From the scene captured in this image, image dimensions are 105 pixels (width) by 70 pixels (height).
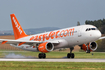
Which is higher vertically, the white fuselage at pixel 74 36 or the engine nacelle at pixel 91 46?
the white fuselage at pixel 74 36

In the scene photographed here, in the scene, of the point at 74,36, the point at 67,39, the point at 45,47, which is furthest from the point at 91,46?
the point at 45,47

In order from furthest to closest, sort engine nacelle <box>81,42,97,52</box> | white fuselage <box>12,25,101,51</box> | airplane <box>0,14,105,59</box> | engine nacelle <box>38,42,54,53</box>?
engine nacelle <box>81,42,97,52</box> < engine nacelle <box>38,42,54,53</box> < airplane <box>0,14,105,59</box> < white fuselage <box>12,25,101,51</box>

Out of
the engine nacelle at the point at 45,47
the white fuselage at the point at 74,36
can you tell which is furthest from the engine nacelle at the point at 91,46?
the engine nacelle at the point at 45,47

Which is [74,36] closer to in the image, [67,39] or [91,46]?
[67,39]

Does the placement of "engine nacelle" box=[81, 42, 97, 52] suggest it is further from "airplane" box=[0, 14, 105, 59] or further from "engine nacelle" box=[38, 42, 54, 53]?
"engine nacelle" box=[38, 42, 54, 53]

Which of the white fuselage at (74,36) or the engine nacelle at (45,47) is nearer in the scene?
the white fuselage at (74,36)

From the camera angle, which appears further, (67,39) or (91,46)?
(91,46)

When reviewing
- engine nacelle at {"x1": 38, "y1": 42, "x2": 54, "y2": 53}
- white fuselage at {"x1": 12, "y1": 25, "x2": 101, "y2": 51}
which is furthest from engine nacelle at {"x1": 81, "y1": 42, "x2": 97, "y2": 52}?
engine nacelle at {"x1": 38, "y1": 42, "x2": 54, "y2": 53}

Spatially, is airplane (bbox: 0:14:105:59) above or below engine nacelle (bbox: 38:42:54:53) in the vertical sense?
above

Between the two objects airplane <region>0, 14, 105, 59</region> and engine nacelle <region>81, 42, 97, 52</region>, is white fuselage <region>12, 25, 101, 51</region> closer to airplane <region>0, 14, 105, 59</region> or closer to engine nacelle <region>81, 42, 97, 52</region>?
airplane <region>0, 14, 105, 59</region>


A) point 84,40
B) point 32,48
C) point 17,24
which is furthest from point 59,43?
point 17,24

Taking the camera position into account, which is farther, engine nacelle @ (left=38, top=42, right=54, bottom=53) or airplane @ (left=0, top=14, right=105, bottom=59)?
engine nacelle @ (left=38, top=42, right=54, bottom=53)

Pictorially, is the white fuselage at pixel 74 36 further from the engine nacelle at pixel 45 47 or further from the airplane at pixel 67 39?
the engine nacelle at pixel 45 47

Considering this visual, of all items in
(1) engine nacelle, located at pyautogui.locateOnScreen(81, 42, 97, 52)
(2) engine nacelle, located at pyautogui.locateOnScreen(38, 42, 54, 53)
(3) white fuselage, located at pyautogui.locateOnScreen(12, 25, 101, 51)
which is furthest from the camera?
(1) engine nacelle, located at pyautogui.locateOnScreen(81, 42, 97, 52)
